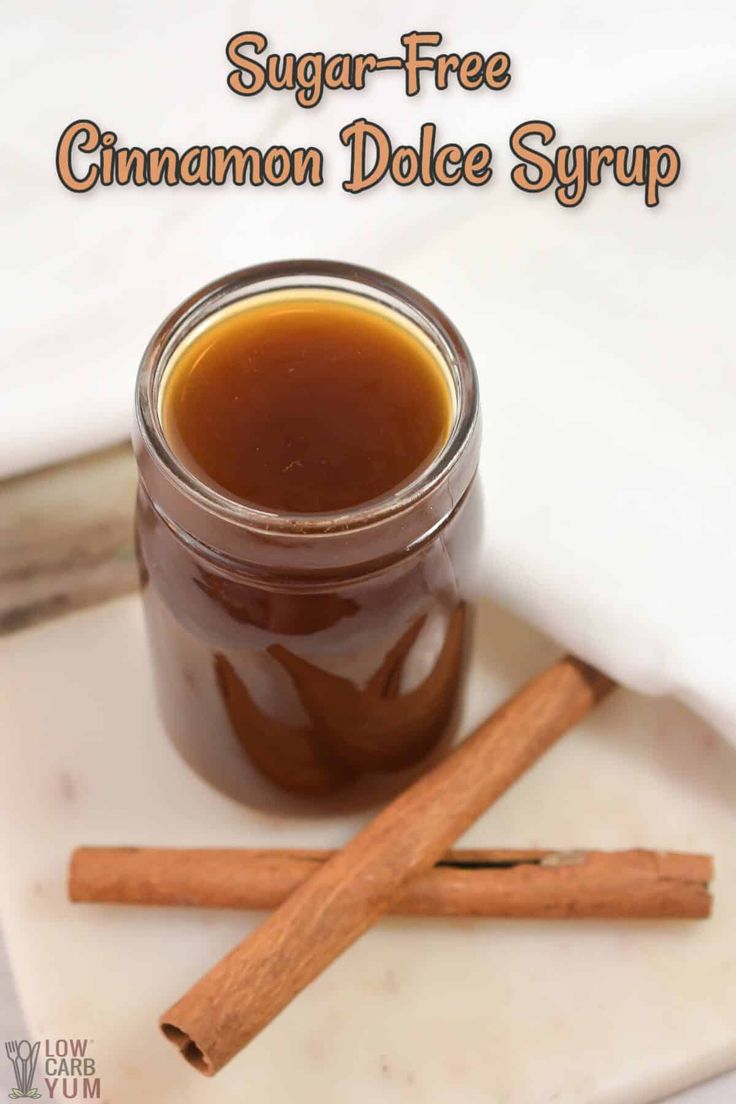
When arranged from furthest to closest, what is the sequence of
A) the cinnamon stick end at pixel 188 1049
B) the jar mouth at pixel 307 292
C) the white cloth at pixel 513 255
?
the white cloth at pixel 513 255, the cinnamon stick end at pixel 188 1049, the jar mouth at pixel 307 292

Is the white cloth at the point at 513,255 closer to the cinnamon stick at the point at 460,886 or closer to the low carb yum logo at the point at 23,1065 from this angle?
the cinnamon stick at the point at 460,886

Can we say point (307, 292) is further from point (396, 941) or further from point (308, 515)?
point (396, 941)

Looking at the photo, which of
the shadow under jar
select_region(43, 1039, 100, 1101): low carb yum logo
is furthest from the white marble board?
the shadow under jar

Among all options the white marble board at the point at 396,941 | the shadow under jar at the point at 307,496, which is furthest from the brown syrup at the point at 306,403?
the white marble board at the point at 396,941

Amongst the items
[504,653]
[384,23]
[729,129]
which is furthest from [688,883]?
[384,23]

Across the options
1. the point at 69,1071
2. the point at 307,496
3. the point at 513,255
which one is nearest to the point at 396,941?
the point at 69,1071

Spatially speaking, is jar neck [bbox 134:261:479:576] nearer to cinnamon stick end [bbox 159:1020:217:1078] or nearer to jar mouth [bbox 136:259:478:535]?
jar mouth [bbox 136:259:478:535]

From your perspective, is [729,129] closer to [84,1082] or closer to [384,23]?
[384,23]
